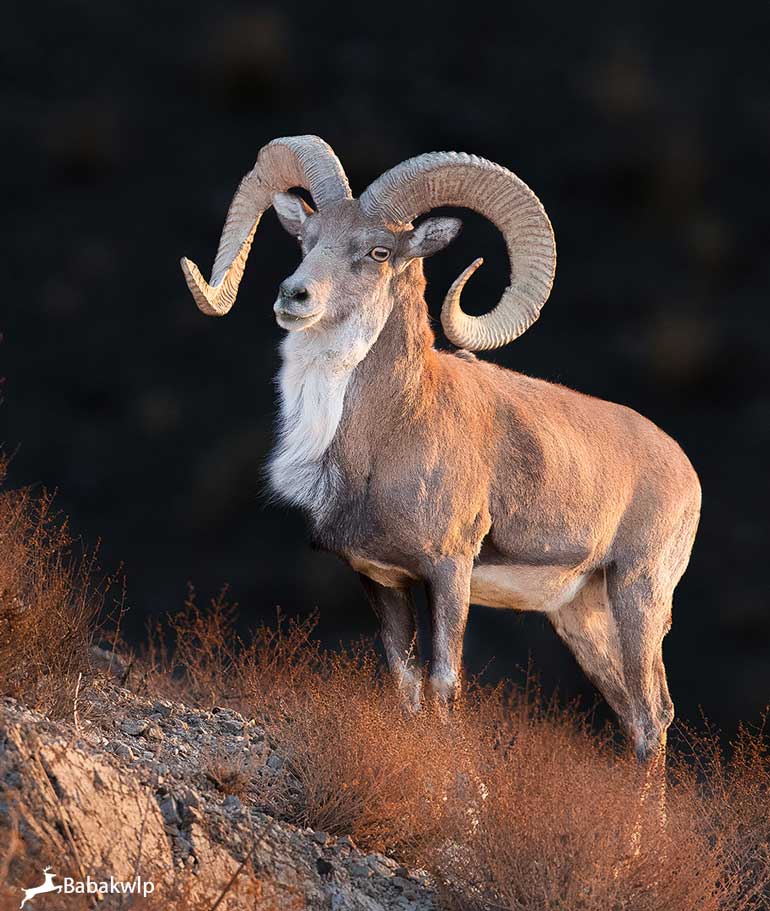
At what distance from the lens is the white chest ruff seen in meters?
8.23

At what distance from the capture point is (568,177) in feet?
67.4

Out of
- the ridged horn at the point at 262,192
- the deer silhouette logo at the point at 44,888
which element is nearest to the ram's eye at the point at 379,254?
the ridged horn at the point at 262,192

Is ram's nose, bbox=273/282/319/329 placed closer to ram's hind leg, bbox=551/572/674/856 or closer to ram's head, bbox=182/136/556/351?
ram's head, bbox=182/136/556/351

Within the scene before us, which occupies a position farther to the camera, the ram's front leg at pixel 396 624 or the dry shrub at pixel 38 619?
the ram's front leg at pixel 396 624

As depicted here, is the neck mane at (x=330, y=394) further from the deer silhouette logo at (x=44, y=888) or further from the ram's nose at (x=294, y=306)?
the deer silhouette logo at (x=44, y=888)

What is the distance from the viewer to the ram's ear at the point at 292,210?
873 cm

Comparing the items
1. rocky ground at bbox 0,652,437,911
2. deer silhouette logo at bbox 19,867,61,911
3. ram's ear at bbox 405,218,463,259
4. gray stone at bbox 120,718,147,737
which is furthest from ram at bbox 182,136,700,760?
deer silhouette logo at bbox 19,867,61,911

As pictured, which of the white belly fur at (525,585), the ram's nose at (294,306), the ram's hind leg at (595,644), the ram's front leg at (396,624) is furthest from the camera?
the ram's hind leg at (595,644)

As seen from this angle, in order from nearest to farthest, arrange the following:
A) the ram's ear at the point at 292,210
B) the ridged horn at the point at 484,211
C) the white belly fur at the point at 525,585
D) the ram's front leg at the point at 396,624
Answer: the ridged horn at the point at 484,211, the ram's front leg at the point at 396,624, the ram's ear at the point at 292,210, the white belly fur at the point at 525,585

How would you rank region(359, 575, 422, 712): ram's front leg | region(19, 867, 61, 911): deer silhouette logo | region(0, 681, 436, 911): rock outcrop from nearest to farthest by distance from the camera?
region(19, 867, 61, 911): deer silhouette logo → region(0, 681, 436, 911): rock outcrop → region(359, 575, 422, 712): ram's front leg

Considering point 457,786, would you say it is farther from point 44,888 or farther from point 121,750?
point 44,888

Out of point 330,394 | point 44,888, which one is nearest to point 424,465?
point 330,394

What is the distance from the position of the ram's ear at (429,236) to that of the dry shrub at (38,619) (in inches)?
87.0

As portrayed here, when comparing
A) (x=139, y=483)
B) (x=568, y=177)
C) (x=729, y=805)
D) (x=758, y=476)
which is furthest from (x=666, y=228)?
(x=729, y=805)
